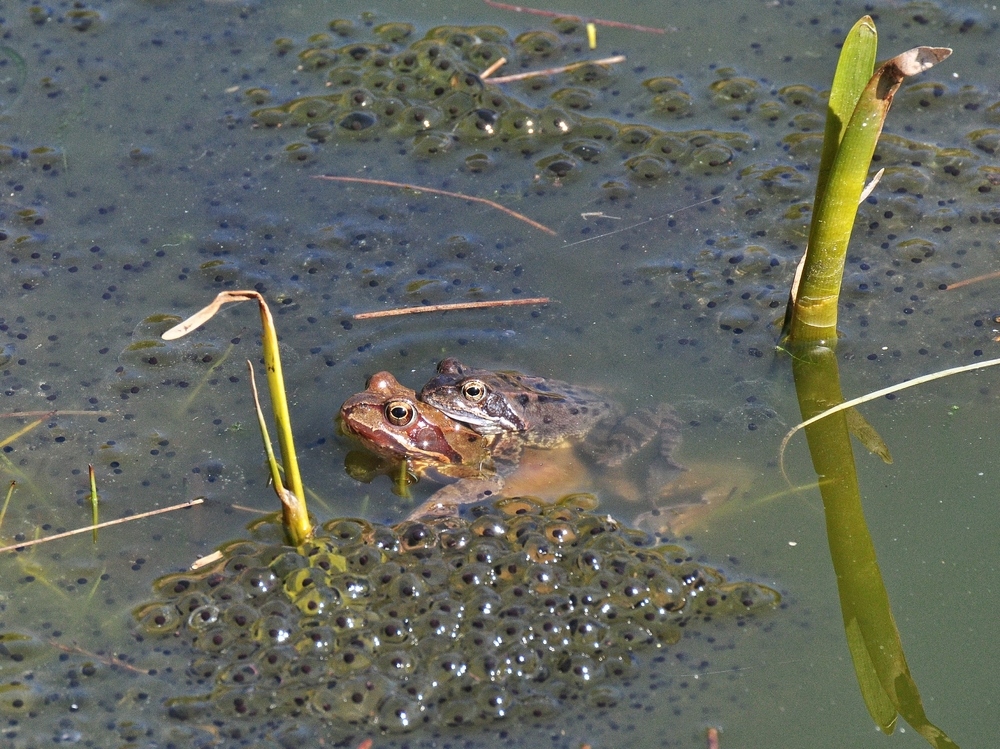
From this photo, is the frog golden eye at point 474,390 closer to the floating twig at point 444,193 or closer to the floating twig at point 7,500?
the floating twig at point 444,193

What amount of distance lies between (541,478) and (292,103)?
2.62 metres

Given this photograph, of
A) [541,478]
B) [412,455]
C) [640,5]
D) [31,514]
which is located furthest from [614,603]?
[640,5]

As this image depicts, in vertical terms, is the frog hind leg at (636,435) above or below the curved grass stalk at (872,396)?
below

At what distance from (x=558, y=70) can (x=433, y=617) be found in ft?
11.1

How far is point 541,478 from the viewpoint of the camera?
4926 mm

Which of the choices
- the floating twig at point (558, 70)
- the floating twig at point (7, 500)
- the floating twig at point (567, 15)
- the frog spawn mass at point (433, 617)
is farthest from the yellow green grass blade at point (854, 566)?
the floating twig at point (7, 500)

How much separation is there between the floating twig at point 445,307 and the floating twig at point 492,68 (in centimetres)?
159

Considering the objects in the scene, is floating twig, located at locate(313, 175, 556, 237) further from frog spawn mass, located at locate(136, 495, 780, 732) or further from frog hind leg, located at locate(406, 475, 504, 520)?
frog spawn mass, located at locate(136, 495, 780, 732)

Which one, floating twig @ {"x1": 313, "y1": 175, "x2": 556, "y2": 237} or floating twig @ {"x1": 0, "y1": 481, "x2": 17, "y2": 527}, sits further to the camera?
floating twig @ {"x1": 313, "y1": 175, "x2": 556, "y2": 237}

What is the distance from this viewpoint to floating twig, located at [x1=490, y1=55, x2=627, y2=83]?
6.21m

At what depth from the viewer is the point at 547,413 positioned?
4.93 metres

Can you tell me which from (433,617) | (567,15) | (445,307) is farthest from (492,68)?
(433,617)

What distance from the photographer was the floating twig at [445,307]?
17.1 feet

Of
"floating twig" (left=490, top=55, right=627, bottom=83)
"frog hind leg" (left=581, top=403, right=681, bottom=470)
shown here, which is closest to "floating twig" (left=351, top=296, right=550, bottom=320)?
"frog hind leg" (left=581, top=403, right=681, bottom=470)
